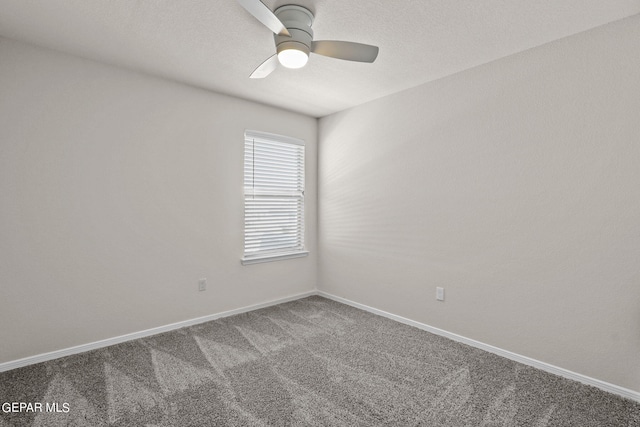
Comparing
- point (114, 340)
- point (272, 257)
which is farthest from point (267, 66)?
point (114, 340)

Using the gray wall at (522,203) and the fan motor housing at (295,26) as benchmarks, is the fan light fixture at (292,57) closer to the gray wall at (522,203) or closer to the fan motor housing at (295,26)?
the fan motor housing at (295,26)

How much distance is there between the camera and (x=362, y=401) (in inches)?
75.5

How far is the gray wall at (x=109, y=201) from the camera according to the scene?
7.45ft

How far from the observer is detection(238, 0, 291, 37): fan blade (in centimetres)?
152

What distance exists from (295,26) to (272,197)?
6.91ft

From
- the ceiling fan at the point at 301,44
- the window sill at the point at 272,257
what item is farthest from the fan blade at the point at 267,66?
the window sill at the point at 272,257

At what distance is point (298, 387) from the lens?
6.74 feet

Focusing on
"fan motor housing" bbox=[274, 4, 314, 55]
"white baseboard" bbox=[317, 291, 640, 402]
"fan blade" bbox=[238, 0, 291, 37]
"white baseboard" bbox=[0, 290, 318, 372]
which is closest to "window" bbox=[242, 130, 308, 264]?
"white baseboard" bbox=[0, 290, 318, 372]

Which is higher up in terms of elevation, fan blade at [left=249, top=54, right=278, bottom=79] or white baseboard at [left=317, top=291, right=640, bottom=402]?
fan blade at [left=249, top=54, right=278, bottom=79]

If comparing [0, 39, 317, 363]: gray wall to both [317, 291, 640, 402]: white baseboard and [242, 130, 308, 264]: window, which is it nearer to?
[242, 130, 308, 264]: window

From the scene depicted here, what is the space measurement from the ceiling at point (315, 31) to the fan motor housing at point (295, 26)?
0.04m

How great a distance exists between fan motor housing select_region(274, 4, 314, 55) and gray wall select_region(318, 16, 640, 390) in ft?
4.98

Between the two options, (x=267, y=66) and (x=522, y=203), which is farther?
(x=522, y=203)

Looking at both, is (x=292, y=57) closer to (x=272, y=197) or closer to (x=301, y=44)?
(x=301, y=44)
